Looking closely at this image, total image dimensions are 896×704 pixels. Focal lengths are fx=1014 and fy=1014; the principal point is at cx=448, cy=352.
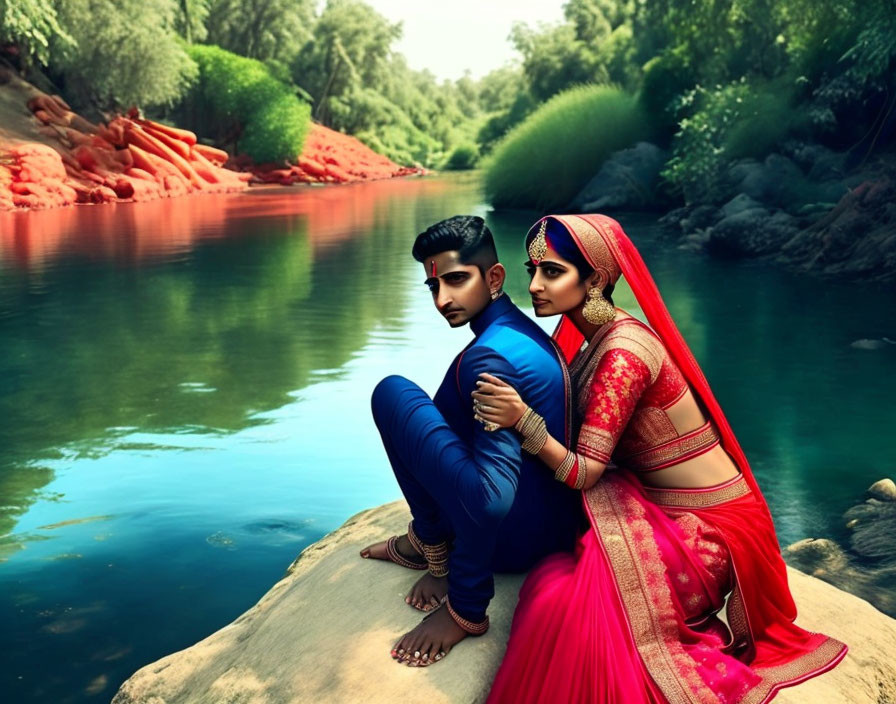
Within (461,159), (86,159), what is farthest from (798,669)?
(461,159)

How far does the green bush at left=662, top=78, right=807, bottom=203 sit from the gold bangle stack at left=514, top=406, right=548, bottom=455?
686 inches

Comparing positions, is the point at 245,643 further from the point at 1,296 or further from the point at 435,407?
the point at 1,296

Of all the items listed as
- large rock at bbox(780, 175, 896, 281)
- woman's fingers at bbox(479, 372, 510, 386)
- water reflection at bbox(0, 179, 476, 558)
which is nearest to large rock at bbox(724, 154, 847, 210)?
large rock at bbox(780, 175, 896, 281)

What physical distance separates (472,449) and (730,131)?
18.4m

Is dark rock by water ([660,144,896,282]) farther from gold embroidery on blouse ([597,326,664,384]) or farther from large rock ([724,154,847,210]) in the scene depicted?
gold embroidery on blouse ([597,326,664,384])

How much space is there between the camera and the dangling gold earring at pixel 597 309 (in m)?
2.98

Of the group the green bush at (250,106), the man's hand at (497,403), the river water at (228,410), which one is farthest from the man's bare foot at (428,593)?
the green bush at (250,106)

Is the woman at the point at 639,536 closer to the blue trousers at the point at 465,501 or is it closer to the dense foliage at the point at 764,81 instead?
the blue trousers at the point at 465,501

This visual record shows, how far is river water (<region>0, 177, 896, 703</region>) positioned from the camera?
5508 millimetres

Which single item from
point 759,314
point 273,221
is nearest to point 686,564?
point 759,314

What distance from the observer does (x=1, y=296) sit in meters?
13.9

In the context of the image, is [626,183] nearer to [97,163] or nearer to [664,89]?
[664,89]

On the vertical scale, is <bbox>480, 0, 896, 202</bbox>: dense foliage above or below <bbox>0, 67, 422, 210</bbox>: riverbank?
above

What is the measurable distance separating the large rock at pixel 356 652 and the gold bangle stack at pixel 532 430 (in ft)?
2.03
